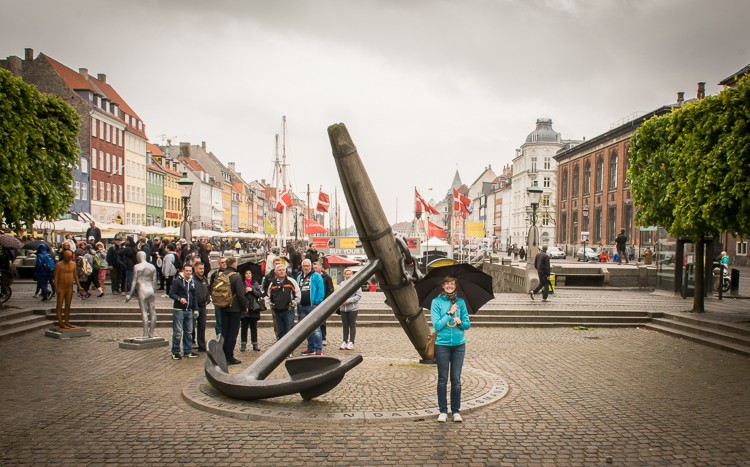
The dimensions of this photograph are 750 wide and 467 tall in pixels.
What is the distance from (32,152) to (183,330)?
1079cm

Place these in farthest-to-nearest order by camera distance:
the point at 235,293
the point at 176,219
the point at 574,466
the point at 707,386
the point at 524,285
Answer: the point at 176,219 → the point at 524,285 → the point at 235,293 → the point at 707,386 → the point at 574,466

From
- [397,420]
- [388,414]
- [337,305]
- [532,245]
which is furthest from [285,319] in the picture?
[532,245]

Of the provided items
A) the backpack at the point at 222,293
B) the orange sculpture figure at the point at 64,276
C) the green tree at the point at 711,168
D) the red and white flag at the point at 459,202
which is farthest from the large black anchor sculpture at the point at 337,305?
the red and white flag at the point at 459,202

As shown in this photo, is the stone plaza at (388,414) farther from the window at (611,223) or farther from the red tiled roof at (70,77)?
the window at (611,223)

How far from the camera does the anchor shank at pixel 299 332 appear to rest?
25.7 ft

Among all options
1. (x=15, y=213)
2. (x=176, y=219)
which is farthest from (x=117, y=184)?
(x=15, y=213)

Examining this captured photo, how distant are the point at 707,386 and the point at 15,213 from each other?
55.5 ft

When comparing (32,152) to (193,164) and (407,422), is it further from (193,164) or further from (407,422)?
(193,164)

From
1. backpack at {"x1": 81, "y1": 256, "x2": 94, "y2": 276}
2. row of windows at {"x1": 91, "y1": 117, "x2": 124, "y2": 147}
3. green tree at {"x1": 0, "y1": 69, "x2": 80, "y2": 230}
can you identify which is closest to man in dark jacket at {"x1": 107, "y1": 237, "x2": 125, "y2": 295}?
backpack at {"x1": 81, "y1": 256, "x2": 94, "y2": 276}

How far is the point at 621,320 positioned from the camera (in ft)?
56.9

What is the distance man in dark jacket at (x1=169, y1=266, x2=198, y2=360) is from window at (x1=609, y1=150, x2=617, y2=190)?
61308mm

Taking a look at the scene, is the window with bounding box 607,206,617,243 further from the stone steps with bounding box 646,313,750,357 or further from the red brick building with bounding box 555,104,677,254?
the stone steps with bounding box 646,313,750,357

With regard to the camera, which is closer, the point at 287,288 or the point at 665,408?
the point at 665,408

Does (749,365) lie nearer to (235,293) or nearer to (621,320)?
(621,320)
